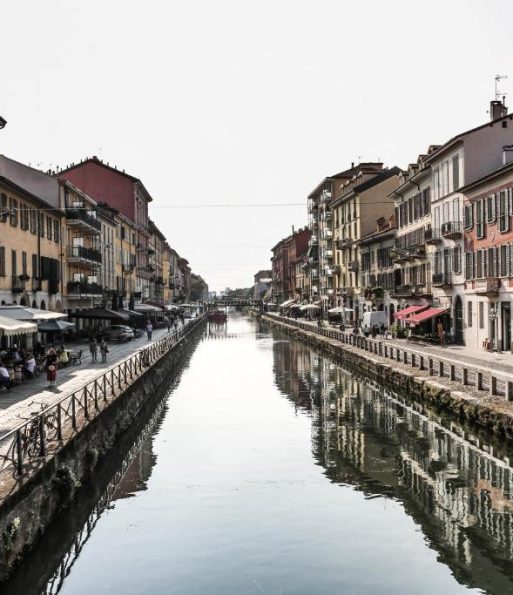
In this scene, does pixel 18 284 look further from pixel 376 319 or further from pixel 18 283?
pixel 376 319

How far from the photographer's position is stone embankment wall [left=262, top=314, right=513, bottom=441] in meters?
21.1

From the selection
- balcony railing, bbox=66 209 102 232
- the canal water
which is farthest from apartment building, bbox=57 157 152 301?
the canal water

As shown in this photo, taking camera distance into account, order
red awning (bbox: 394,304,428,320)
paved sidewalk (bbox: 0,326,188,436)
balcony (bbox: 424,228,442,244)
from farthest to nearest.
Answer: red awning (bbox: 394,304,428,320), balcony (bbox: 424,228,442,244), paved sidewalk (bbox: 0,326,188,436)

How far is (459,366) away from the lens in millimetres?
27781

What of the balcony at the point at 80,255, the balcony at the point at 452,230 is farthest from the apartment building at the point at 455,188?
the balcony at the point at 80,255

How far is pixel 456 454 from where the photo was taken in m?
20.7

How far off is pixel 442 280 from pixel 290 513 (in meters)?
34.4

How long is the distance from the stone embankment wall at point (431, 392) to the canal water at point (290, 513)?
24.9 inches

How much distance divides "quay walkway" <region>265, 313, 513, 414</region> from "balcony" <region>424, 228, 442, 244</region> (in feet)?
23.7

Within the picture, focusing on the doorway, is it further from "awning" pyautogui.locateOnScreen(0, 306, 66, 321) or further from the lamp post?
"awning" pyautogui.locateOnScreen(0, 306, 66, 321)

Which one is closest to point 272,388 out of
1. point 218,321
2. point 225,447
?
point 225,447

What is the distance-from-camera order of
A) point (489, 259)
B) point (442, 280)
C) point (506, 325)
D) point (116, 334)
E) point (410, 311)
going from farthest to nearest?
point (116, 334) < point (410, 311) < point (442, 280) < point (489, 259) < point (506, 325)

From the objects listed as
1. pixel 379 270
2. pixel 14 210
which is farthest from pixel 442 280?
pixel 14 210

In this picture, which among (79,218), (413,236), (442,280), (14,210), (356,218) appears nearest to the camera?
(14,210)
